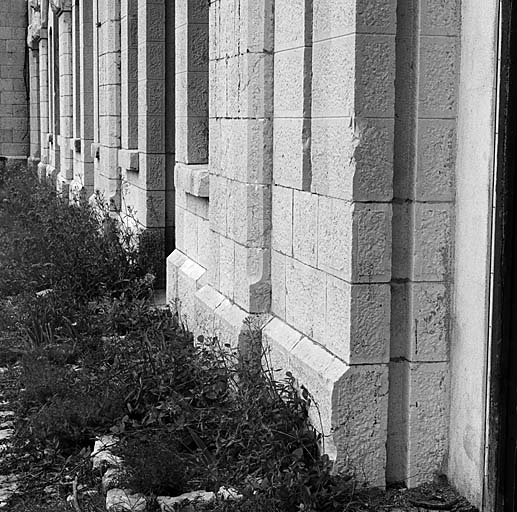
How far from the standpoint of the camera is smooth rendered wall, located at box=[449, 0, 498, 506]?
4.16 metres

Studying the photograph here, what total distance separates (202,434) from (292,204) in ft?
4.21

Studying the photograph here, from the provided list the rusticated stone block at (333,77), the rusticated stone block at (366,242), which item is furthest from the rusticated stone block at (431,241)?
the rusticated stone block at (333,77)

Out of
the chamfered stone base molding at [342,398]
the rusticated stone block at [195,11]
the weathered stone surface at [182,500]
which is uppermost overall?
the rusticated stone block at [195,11]

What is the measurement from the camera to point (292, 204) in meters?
5.28

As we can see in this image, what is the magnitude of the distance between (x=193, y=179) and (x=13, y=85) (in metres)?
18.3

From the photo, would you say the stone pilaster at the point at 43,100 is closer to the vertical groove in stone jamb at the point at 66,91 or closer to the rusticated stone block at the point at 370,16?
the vertical groove in stone jamb at the point at 66,91

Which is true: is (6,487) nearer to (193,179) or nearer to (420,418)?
(420,418)

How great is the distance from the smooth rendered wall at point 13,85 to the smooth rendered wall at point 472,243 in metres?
21.2

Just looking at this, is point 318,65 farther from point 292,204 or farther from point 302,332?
point 302,332

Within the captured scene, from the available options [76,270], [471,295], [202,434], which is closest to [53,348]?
[76,270]

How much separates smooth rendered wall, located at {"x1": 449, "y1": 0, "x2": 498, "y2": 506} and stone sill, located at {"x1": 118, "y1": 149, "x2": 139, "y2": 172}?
581cm

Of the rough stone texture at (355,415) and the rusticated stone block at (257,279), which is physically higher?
the rusticated stone block at (257,279)

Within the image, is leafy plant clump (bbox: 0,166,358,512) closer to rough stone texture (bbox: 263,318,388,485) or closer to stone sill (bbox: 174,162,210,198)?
rough stone texture (bbox: 263,318,388,485)

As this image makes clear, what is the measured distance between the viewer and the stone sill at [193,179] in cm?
709
